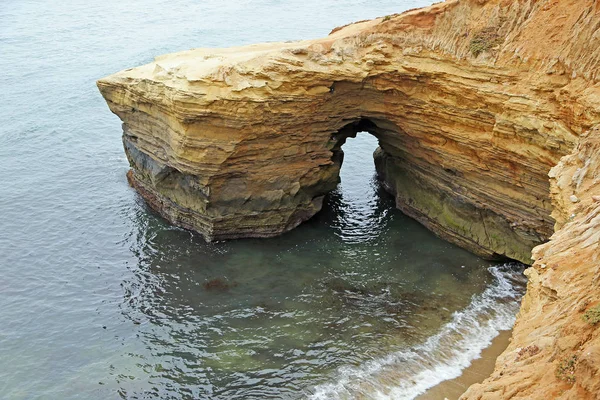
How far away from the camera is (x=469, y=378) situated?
733 inches

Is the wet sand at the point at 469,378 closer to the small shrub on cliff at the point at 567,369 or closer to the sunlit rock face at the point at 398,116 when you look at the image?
the sunlit rock face at the point at 398,116

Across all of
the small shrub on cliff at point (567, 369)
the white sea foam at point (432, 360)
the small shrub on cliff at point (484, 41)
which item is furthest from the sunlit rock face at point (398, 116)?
the small shrub on cliff at point (567, 369)

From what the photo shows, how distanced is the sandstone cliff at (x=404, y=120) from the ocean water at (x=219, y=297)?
157cm

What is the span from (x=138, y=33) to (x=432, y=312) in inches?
1864

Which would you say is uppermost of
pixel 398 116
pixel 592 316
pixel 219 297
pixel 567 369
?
pixel 398 116

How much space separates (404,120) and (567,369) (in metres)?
17.2

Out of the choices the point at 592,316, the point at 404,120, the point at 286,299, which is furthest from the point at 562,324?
the point at 404,120

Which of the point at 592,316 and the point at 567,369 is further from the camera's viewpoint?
the point at 592,316

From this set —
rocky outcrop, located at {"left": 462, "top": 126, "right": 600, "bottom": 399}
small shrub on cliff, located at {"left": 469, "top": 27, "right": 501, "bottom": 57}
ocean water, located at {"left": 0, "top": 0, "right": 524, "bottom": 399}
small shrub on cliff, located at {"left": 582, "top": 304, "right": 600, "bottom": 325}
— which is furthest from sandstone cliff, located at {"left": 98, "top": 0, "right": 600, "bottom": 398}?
small shrub on cliff, located at {"left": 582, "top": 304, "right": 600, "bottom": 325}

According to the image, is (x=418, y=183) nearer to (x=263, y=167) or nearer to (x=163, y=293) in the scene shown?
(x=263, y=167)

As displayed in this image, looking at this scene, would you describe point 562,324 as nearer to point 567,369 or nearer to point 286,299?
point 567,369

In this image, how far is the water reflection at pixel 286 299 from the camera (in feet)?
65.3

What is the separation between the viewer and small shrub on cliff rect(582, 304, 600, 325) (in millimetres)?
9836

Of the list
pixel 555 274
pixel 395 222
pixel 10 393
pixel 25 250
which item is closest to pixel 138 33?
pixel 25 250
